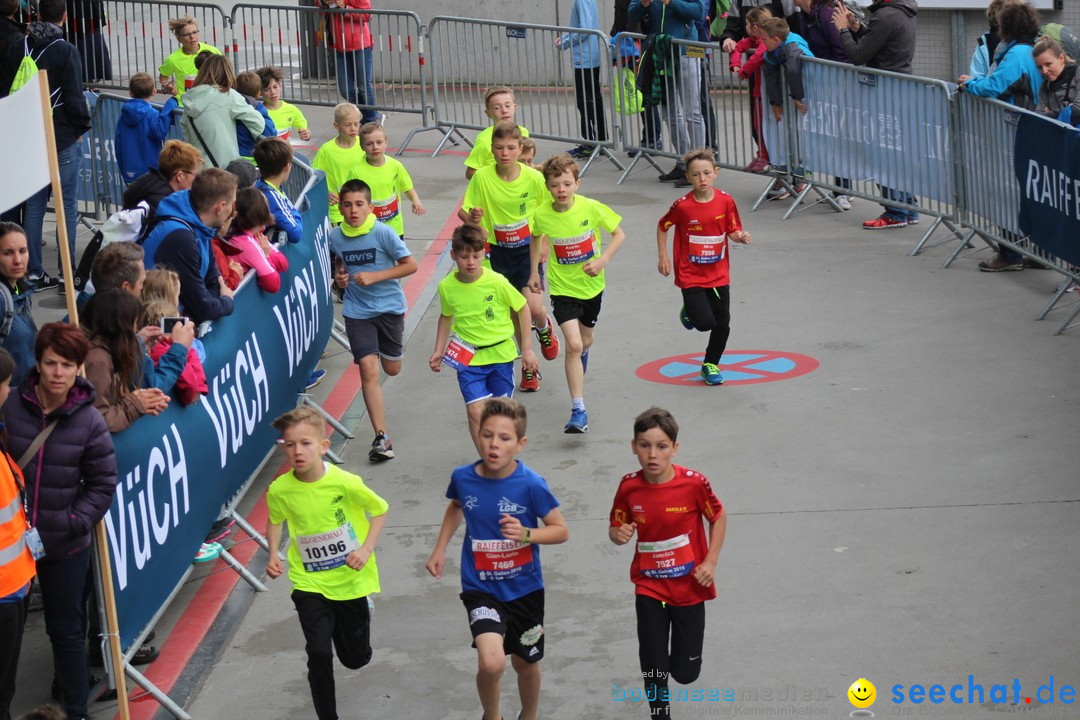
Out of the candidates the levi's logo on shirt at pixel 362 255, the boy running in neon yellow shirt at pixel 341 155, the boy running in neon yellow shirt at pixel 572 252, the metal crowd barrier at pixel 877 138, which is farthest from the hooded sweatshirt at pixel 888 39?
the levi's logo on shirt at pixel 362 255

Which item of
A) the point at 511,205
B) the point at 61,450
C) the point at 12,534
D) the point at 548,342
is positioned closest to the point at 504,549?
the point at 61,450

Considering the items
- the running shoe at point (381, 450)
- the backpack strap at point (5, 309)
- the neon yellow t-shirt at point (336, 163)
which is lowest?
the running shoe at point (381, 450)

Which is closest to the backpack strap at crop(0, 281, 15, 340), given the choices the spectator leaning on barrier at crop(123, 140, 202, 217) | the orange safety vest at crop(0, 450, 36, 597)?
the spectator leaning on barrier at crop(123, 140, 202, 217)

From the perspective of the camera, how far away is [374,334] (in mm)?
9977

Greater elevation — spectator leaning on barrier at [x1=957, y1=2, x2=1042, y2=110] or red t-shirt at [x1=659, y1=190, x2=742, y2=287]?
spectator leaning on barrier at [x1=957, y1=2, x2=1042, y2=110]

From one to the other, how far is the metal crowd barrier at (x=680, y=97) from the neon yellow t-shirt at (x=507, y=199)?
5.54 m

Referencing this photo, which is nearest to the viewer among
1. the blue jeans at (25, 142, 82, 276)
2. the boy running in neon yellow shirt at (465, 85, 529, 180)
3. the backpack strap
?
the backpack strap

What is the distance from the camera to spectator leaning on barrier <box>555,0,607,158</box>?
17.7 m

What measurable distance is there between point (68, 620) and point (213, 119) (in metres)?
6.84

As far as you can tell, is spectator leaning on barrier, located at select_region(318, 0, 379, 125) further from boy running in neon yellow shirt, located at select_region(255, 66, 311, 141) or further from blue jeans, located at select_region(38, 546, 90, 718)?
blue jeans, located at select_region(38, 546, 90, 718)

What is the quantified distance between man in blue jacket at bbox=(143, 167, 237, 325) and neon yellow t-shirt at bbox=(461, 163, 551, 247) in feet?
8.57

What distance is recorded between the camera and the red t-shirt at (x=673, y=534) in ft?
20.4

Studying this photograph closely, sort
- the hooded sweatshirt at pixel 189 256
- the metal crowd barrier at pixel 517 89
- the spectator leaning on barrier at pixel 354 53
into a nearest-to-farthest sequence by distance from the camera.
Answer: the hooded sweatshirt at pixel 189 256 < the metal crowd barrier at pixel 517 89 < the spectator leaning on barrier at pixel 354 53

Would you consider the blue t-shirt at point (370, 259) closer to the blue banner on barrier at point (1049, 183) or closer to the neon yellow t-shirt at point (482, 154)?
the neon yellow t-shirt at point (482, 154)
